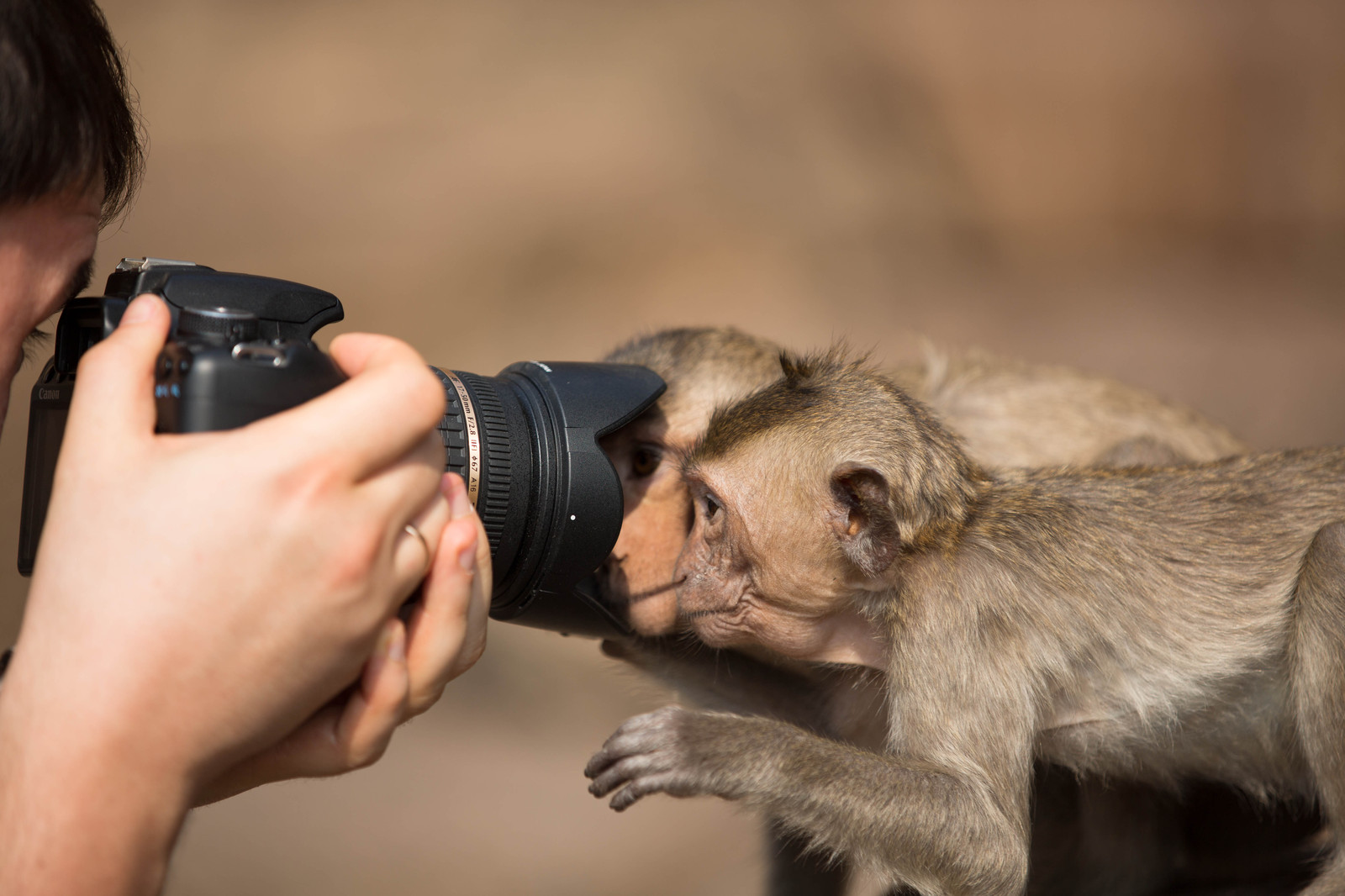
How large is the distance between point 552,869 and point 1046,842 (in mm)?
2733

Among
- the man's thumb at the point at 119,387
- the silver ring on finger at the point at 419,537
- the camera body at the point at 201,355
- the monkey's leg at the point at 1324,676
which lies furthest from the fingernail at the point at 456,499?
the monkey's leg at the point at 1324,676

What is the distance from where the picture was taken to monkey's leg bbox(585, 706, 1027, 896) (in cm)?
190

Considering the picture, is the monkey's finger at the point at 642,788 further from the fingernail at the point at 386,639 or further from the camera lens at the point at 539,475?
the fingernail at the point at 386,639

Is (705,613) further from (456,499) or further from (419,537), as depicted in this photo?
(419,537)

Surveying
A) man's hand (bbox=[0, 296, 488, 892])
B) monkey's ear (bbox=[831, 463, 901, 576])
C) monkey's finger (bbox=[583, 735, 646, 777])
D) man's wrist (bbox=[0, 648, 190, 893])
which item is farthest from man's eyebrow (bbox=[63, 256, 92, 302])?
monkey's ear (bbox=[831, 463, 901, 576])

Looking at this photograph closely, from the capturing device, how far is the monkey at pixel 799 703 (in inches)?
98.7

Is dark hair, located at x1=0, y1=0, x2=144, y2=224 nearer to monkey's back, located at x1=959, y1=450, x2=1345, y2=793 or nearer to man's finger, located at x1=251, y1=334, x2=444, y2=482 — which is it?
man's finger, located at x1=251, y1=334, x2=444, y2=482

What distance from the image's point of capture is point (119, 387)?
1166mm

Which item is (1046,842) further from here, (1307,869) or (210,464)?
(210,464)

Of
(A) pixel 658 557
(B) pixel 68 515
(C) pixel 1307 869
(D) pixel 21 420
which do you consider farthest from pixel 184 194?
(C) pixel 1307 869

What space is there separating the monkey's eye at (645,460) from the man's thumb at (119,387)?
1.48 m

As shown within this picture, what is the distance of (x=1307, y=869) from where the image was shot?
2.47 m

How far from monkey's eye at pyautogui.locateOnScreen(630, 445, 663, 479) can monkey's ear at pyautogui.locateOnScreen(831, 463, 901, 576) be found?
58cm

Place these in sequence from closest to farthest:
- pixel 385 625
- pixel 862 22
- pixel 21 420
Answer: pixel 385 625, pixel 21 420, pixel 862 22
